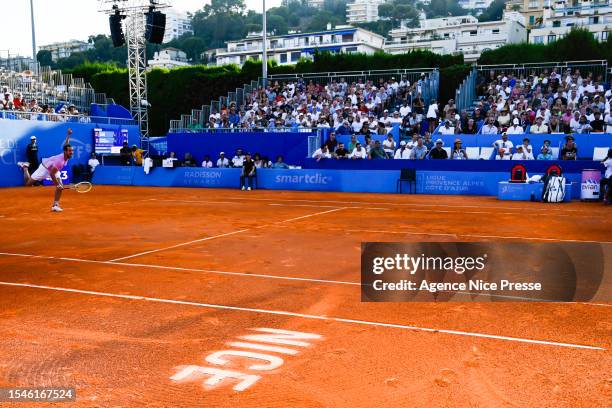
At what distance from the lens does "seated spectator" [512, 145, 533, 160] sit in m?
21.5

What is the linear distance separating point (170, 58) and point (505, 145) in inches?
3944

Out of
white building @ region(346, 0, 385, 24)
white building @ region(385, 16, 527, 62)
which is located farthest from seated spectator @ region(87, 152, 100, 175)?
white building @ region(346, 0, 385, 24)

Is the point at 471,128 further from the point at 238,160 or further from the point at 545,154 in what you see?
the point at 238,160

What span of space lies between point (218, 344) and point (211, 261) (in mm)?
3797

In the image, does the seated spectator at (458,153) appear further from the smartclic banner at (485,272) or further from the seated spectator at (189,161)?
the seated spectator at (189,161)

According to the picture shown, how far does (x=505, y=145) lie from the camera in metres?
22.5

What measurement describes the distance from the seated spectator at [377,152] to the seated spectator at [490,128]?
4236 millimetres

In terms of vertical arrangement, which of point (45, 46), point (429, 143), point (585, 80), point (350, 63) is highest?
point (45, 46)

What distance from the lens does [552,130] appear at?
23141 millimetres

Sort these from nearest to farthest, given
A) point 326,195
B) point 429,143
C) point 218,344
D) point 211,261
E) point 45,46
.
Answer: point 218,344 → point 211,261 → point 326,195 → point 429,143 → point 45,46

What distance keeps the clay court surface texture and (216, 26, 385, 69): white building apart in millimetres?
87595

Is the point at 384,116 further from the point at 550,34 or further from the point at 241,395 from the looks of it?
the point at 550,34

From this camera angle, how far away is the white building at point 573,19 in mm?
74938

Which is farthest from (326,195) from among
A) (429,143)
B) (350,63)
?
(350,63)
